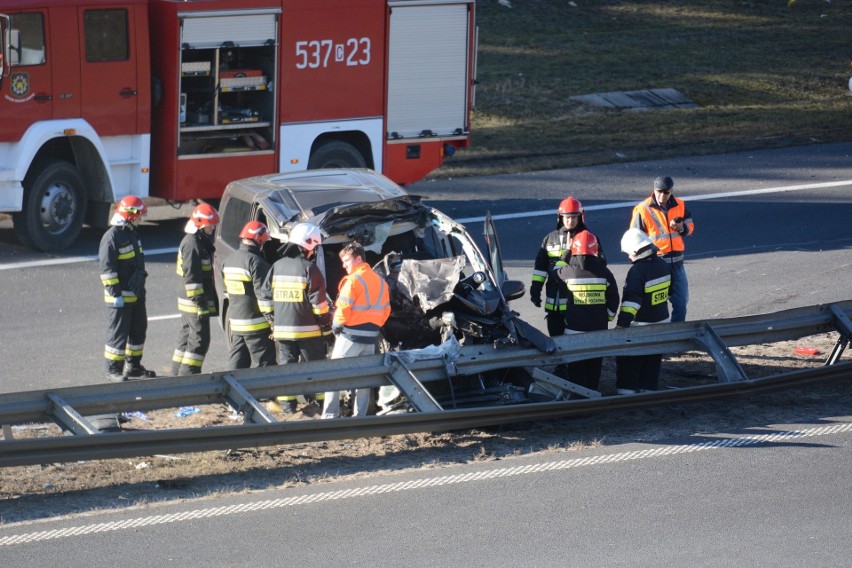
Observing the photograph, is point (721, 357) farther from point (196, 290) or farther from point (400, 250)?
point (196, 290)

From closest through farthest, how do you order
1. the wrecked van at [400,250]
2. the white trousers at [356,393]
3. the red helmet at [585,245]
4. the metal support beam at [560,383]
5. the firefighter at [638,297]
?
the metal support beam at [560,383], the white trousers at [356,393], the wrecked van at [400,250], the red helmet at [585,245], the firefighter at [638,297]

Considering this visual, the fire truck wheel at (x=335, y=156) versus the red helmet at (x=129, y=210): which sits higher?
the fire truck wheel at (x=335, y=156)

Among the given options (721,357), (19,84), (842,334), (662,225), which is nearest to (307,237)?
(721,357)

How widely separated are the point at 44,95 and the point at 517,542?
9.35m

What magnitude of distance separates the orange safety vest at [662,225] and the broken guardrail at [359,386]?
4.36 ft

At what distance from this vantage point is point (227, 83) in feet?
49.6

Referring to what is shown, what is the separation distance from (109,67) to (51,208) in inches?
70.6

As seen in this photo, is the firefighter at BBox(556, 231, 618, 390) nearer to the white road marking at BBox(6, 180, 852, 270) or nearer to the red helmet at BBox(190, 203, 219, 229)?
the red helmet at BBox(190, 203, 219, 229)

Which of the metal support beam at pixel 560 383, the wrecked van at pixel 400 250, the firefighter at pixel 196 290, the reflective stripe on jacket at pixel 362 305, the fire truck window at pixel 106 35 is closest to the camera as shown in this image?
the reflective stripe on jacket at pixel 362 305

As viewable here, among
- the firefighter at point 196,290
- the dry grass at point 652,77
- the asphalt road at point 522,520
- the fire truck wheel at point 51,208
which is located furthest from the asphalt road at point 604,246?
the asphalt road at point 522,520

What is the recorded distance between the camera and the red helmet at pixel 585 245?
945 cm

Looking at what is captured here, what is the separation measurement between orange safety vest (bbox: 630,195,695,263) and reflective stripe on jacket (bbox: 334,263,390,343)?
300 centimetres

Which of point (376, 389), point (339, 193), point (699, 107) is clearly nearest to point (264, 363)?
point (376, 389)

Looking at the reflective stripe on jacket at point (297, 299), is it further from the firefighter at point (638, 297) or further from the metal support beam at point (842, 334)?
the metal support beam at point (842, 334)
